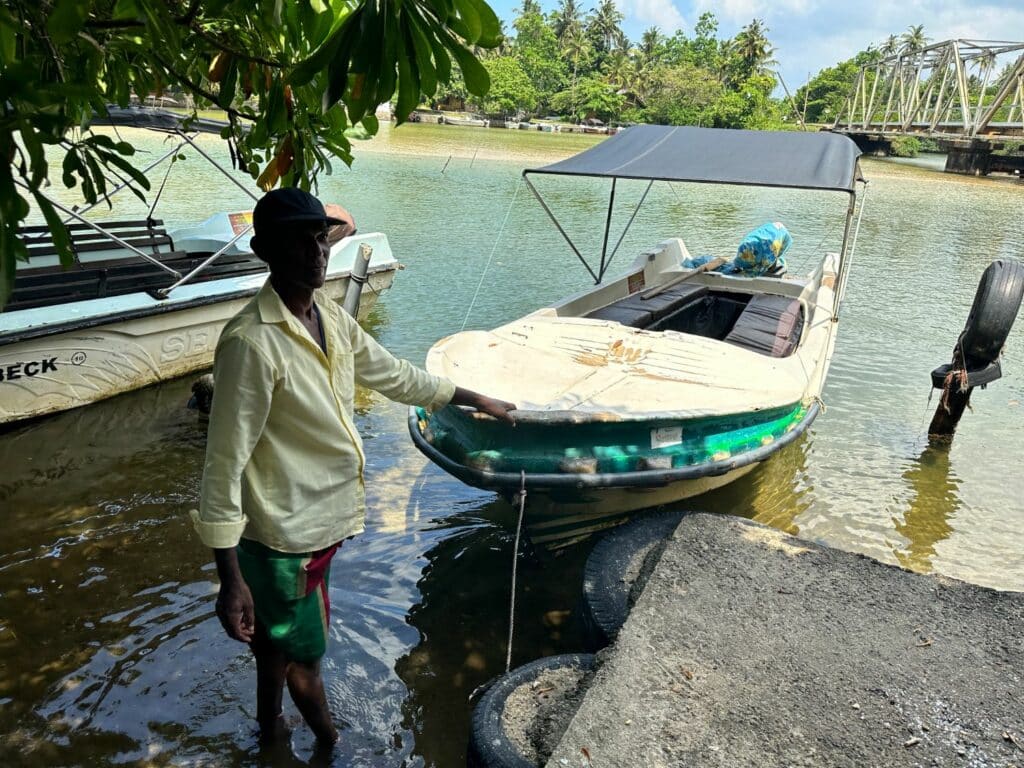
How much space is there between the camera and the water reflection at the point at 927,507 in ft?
18.3

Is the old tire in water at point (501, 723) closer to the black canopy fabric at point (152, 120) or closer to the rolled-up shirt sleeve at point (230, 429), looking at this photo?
the rolled-up shirt sleeve at point (230, 429)

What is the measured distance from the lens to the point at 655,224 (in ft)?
65.9

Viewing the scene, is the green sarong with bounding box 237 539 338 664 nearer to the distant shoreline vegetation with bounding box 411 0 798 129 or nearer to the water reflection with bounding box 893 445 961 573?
the water reflection with bounding box 893 445 961 573

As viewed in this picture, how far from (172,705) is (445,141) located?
42.0 m

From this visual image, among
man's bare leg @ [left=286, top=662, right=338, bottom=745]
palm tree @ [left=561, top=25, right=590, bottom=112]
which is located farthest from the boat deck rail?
palm tree @ [left=561, top=25, right=590, bottom=112]

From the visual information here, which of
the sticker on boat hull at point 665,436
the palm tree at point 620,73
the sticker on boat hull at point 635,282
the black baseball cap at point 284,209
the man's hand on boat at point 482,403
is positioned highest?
the palm tree at point 620,73

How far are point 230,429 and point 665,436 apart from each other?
2.65 metres

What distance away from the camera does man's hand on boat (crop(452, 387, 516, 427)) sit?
3090 millimetres

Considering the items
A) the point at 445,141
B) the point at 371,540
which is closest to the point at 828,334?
the point at 371,540

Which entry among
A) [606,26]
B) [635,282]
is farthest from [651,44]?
[635,282]

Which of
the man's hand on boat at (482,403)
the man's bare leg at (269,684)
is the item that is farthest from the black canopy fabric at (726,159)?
the man's bare leg at (269,684)

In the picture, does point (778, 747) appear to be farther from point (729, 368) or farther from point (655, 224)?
point (655, 224)

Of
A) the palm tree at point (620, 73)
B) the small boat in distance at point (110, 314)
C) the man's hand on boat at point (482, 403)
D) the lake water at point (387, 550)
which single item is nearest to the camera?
the man's hand on boat at point (482, 403)

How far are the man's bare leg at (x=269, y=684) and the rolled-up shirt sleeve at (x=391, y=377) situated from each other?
3.12 feet
